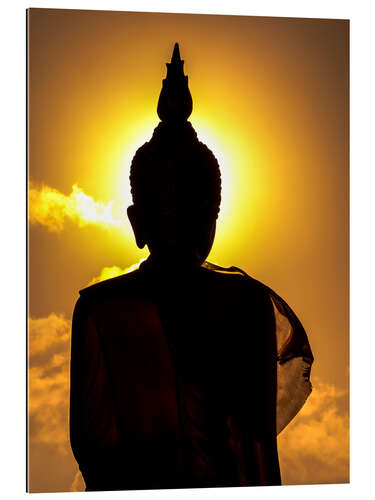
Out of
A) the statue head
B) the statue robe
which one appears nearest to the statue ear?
the statue head

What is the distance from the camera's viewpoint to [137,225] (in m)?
5.36

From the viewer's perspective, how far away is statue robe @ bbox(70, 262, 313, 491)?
5230mm

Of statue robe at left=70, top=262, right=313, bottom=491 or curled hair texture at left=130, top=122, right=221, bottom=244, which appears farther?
curled hair texture at left=130, top=122, right=221, bottom=244

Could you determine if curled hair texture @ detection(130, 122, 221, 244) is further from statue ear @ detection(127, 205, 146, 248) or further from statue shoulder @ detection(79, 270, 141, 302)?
statue shoulder @ detection(79, 270, 141, 302)

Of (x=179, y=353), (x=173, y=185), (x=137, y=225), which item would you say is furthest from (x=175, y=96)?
(x=179, y=353)

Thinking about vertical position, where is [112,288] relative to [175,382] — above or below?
above

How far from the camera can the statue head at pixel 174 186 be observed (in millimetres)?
5359

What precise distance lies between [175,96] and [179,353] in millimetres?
1369

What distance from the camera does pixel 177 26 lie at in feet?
17.9

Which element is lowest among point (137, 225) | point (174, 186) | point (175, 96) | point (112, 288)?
point (112, 288)

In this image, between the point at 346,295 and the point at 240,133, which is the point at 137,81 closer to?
the point at 240,133

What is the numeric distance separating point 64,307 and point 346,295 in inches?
61.1

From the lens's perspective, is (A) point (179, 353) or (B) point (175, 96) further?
(B) point (175, 96)

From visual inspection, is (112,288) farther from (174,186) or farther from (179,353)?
(174,186)
